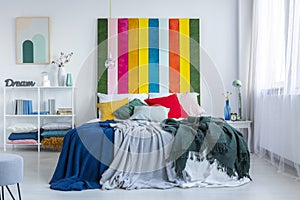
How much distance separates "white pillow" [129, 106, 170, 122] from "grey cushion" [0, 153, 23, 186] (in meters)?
2.72

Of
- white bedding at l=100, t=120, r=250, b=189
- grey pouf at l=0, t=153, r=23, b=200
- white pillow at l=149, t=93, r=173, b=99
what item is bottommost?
white bedding at l=100, t=120, r=250, b=189

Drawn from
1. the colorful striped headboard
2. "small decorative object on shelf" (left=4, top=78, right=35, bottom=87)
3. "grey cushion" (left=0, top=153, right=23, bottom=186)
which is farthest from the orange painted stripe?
"grey cushion" (left=0, top=153, right=23, bottom=186)

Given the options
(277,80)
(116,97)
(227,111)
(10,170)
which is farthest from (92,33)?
(10,170)

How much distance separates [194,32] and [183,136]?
10.1 ft

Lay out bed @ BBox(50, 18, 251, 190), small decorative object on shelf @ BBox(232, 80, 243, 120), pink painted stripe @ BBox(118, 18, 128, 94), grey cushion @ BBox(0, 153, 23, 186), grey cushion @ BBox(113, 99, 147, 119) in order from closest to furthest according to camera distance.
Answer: grey cushion @ BBox(0, 153, 23, 186), bed @ BBox(50, 18, 251, 190), grey cushion @ BBox(113, 99, 147, 119), small decorative object on shelf @ BBox(232, 80, 243, 120), pink painted stripe @ BBox(118, 18, 128, 94)

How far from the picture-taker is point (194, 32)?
691 centimetres

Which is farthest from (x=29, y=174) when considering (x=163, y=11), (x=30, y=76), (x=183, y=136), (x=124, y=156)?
(x=163, y=11)

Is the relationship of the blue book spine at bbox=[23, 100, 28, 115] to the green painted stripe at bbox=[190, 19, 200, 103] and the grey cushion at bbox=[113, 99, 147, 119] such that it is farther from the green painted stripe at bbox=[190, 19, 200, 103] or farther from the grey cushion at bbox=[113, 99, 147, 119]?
the green painted stripe at bbox=[190, 19, 200, 103]

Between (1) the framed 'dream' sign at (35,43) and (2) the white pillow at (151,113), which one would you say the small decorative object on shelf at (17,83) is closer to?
(1) the framed 'dream' sign at (35,43)

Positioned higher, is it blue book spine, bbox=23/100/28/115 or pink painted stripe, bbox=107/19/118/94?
pink painted stripe, bbox=107/19/118/94

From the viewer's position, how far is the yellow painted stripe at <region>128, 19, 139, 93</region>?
22.6ft

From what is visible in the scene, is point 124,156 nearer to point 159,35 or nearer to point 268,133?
point 268,133

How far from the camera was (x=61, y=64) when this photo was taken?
689 cm

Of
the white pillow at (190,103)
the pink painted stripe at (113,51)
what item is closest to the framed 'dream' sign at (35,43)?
the pink painted stripe at (113,51)
